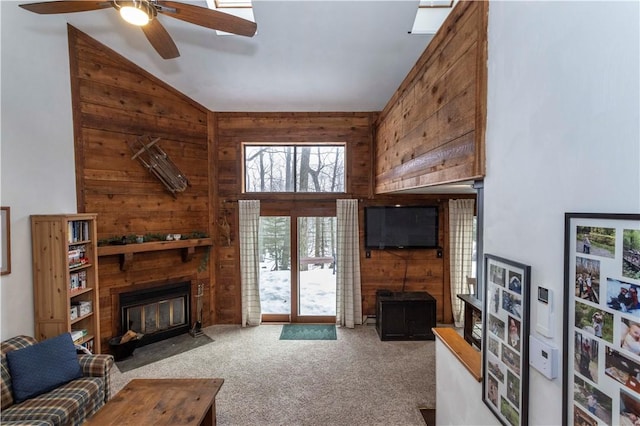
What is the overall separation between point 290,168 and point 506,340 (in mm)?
4163

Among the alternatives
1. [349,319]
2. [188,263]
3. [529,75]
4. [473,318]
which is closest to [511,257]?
[529,75]

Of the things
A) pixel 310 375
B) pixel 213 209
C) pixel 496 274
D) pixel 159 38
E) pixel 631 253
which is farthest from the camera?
pixel 213 209

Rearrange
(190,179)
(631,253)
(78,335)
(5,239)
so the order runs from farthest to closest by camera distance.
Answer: (190,179) < (78,335) < (5,239) < (631,253)

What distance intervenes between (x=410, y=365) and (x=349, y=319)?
4.26 ft

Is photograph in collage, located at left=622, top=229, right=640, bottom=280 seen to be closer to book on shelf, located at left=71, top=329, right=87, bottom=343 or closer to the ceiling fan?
the ceiling fan

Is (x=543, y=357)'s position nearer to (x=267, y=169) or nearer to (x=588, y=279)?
(x=588, y=279)

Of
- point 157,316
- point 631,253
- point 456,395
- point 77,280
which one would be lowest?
point 157,316

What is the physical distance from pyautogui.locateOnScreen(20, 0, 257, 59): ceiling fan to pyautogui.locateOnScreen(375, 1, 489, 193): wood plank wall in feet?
4.56

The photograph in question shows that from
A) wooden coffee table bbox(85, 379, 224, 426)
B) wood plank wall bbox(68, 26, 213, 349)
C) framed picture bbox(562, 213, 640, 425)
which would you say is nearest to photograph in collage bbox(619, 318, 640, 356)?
framed picture bbox(562, 213, 640, 425)

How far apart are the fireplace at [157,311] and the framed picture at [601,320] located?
15.2 ft

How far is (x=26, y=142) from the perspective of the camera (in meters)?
2.93

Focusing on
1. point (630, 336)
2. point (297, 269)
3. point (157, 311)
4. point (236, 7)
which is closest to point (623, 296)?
point (630, 336)

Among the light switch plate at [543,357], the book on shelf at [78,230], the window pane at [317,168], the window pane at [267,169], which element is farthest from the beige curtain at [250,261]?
the light switch plate at [543,357]

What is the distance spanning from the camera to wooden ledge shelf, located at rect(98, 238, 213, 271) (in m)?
3.70
